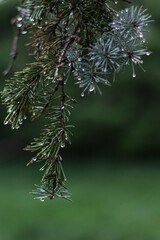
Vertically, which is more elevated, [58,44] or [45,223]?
[45,223]

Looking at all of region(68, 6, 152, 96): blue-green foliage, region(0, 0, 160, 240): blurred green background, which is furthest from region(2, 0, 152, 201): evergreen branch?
region(0, 0, 160, 240): blurred green background

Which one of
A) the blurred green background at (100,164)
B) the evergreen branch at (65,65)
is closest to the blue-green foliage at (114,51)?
the evergreen branch at (65,65)

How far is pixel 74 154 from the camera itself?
11391 millimetres

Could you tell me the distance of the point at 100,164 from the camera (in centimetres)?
1111

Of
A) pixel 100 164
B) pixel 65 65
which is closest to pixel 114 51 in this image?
pixel 65 65

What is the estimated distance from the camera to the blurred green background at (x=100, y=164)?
21.9 feet

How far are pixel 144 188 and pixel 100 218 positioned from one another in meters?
2.49

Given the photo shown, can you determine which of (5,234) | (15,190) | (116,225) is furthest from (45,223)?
(15,190)

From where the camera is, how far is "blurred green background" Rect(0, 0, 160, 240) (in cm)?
666

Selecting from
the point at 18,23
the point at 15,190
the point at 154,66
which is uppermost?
the point at 154,66

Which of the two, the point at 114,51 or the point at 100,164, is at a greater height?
the point at 100,164

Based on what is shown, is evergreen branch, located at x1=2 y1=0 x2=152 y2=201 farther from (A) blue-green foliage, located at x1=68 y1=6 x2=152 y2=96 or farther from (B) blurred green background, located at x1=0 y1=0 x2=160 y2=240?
(B) blurred green background, located at x1=0 y1=0 x2=160 y2=240

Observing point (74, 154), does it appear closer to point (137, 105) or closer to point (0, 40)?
point (137, 105)

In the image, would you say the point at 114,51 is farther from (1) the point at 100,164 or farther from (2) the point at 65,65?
(1) the point at 100,164
